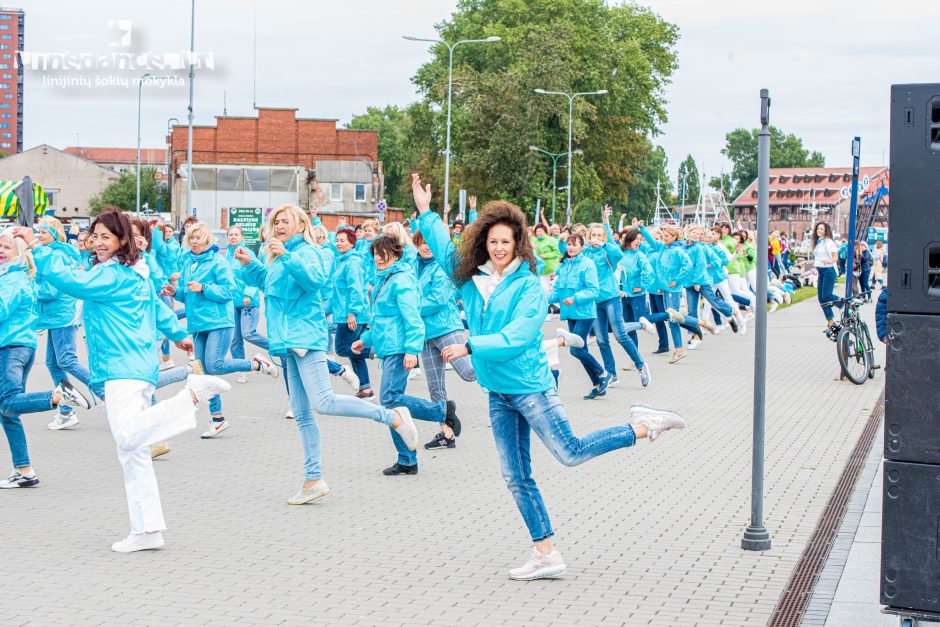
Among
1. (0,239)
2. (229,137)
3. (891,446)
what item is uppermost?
(229,137)

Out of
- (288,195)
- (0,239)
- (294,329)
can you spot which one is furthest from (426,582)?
(288,195)

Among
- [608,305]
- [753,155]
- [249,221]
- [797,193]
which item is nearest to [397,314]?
[608,305]

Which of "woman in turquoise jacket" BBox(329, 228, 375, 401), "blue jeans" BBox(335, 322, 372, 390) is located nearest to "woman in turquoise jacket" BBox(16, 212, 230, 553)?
"woman in turquoise jacket" BBox(329, 228, 375, 401)

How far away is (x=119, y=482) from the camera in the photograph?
862 cm

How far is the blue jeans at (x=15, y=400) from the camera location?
824 cm

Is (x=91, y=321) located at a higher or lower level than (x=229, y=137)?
lower

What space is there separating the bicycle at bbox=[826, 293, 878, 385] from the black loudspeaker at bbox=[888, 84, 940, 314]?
33.9 ft

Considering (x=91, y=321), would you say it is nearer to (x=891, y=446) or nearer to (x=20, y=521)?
(x=20, y=521)

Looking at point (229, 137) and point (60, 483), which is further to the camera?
point (229, 137)

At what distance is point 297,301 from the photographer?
7957mm

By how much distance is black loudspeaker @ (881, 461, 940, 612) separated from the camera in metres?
4.50

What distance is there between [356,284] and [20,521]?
19.3 feet

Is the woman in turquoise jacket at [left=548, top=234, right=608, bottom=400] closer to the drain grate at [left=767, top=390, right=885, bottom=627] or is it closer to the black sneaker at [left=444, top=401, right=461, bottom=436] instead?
the black sneaker at [left=444, top=401, right=461, bottom=436]

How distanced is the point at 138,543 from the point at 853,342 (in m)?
10.2
